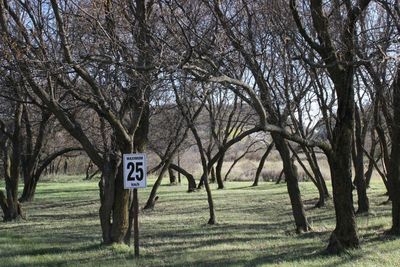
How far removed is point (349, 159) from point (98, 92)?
5347 mm

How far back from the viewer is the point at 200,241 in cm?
1357

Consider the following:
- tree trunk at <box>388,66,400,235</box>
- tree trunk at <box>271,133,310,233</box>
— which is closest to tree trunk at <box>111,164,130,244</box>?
tree trunk at <box>271,133,310,233</box>

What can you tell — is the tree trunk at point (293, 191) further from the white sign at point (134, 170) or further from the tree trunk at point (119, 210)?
the white sign at point (134, 170)

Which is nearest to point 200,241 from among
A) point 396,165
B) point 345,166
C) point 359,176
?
point 345,166

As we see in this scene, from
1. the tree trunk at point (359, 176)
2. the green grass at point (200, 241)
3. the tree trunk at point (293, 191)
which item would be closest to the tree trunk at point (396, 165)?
the green grass at point (200, 241)

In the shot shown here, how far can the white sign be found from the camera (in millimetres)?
10883

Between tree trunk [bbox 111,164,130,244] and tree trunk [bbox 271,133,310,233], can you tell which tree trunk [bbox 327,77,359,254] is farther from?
tree trunk [bbox 111,164,130,244]

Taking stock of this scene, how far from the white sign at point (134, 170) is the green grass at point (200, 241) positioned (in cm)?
152

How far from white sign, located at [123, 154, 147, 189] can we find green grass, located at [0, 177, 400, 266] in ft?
4.99

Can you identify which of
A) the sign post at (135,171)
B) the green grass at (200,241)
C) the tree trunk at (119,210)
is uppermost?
the sign post at (135,171)

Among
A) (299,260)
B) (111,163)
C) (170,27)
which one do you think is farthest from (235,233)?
(170,27)

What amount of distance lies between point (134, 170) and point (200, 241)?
11.4 feet

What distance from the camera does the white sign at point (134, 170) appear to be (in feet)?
35.7

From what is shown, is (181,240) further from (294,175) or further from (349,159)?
(349,159)
